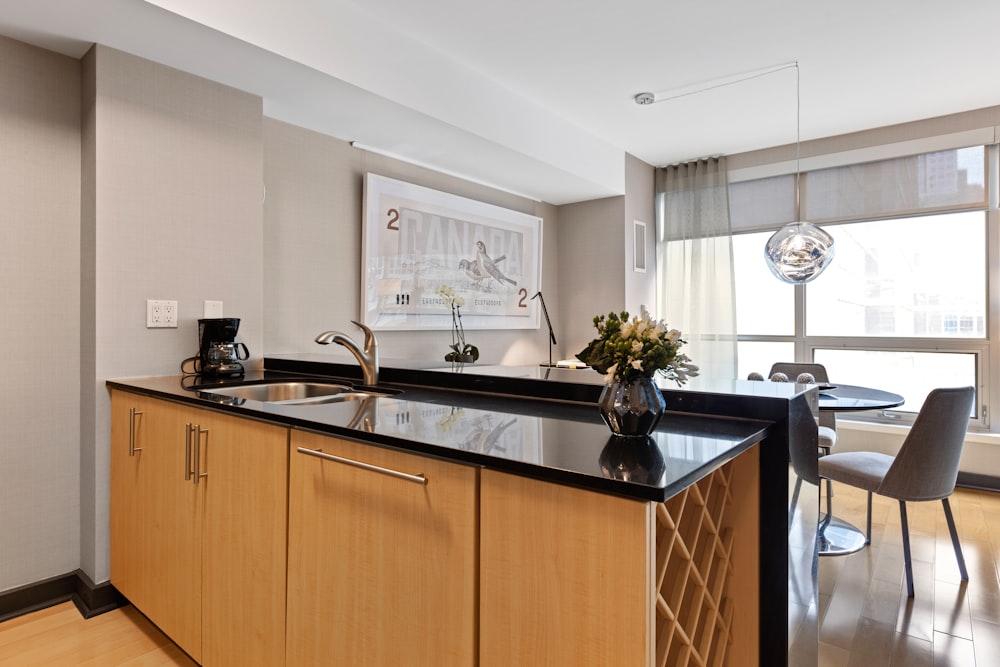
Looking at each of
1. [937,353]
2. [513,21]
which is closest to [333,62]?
[513,21]

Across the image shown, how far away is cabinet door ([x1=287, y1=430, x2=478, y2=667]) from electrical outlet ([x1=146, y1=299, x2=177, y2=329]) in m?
1.29

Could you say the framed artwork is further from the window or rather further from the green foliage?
the green foliage

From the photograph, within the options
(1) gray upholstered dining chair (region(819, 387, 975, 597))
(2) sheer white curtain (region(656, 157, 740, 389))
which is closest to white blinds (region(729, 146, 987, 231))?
(2) sheer white curtain (region(656, 157, 740, 389))

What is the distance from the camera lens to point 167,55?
2.13 metres

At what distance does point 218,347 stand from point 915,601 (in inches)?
115

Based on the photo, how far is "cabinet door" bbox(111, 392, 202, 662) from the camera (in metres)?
1.64

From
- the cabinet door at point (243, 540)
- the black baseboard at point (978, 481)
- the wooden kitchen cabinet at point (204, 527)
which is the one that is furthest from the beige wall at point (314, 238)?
Answer: the black baseboard at point (978, 481)

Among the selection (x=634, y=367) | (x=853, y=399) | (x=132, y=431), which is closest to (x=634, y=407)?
(x=634, y=367)

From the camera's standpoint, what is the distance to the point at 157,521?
1.80m

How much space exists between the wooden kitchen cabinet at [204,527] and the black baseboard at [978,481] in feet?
14.4

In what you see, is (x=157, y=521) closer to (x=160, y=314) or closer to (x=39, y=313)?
(x=160, y=314)

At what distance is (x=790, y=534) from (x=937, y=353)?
367cm

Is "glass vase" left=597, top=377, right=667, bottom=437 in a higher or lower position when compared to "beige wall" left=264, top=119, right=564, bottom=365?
lower

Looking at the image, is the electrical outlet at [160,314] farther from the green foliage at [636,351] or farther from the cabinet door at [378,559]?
the green foliage at [636,351]
